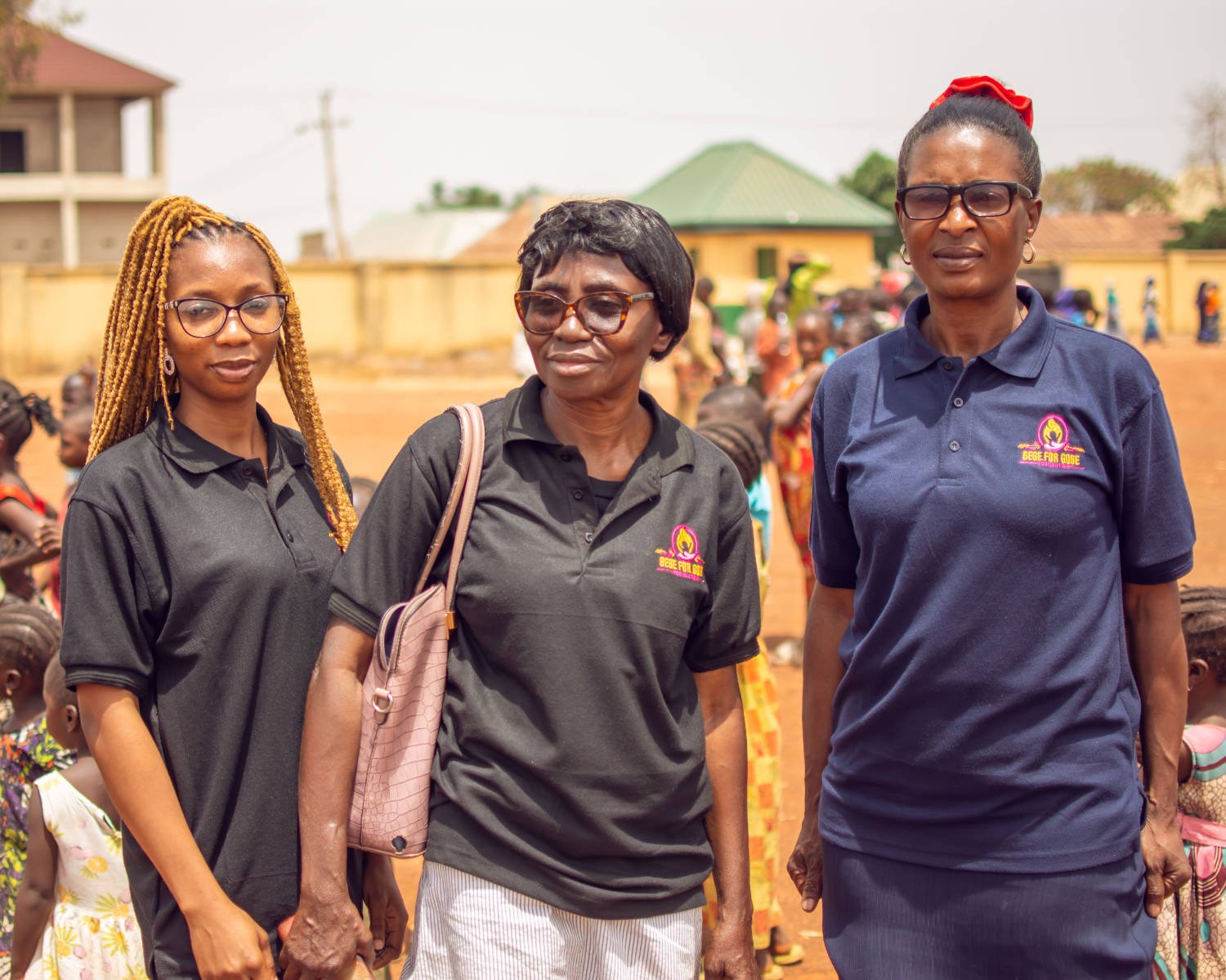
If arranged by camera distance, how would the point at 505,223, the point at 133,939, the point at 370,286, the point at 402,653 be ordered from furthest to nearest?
1. the point at 505,223
2. the point at 370,286
3. the point at 133,939
4. the point at 402,653

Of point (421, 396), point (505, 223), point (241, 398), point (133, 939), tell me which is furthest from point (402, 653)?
point (505, 223)

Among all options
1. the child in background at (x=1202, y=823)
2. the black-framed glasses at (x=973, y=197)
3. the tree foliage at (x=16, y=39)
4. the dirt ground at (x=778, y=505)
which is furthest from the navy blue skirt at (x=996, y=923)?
the tree foliage at (x=16, y=39)

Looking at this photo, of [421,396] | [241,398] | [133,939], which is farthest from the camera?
[421,396]

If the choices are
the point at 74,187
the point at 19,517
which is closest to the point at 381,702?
the point at 19,517

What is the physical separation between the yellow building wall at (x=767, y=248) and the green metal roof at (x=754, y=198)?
266mm

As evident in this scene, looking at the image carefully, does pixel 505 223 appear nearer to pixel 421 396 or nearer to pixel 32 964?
pixel 421 396

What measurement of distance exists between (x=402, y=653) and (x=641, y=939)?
0.64m

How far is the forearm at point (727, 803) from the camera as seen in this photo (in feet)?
8.37

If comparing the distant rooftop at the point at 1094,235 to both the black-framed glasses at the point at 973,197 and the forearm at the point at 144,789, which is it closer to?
the black-framed glasses at the point at 973,197

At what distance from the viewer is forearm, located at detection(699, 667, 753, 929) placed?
2551 millimetres

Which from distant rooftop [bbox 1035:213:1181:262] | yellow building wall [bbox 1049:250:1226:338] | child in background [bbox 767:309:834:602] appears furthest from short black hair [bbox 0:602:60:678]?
distant rooftop [bbox 1035:213:1181:262]

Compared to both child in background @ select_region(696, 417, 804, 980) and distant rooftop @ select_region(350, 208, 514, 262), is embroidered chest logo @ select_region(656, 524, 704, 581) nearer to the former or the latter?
child in background @ select_region(696, 417, 804, 980)

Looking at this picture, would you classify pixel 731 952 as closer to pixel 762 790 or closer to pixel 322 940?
pixel 322 940

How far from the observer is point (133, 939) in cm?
330
